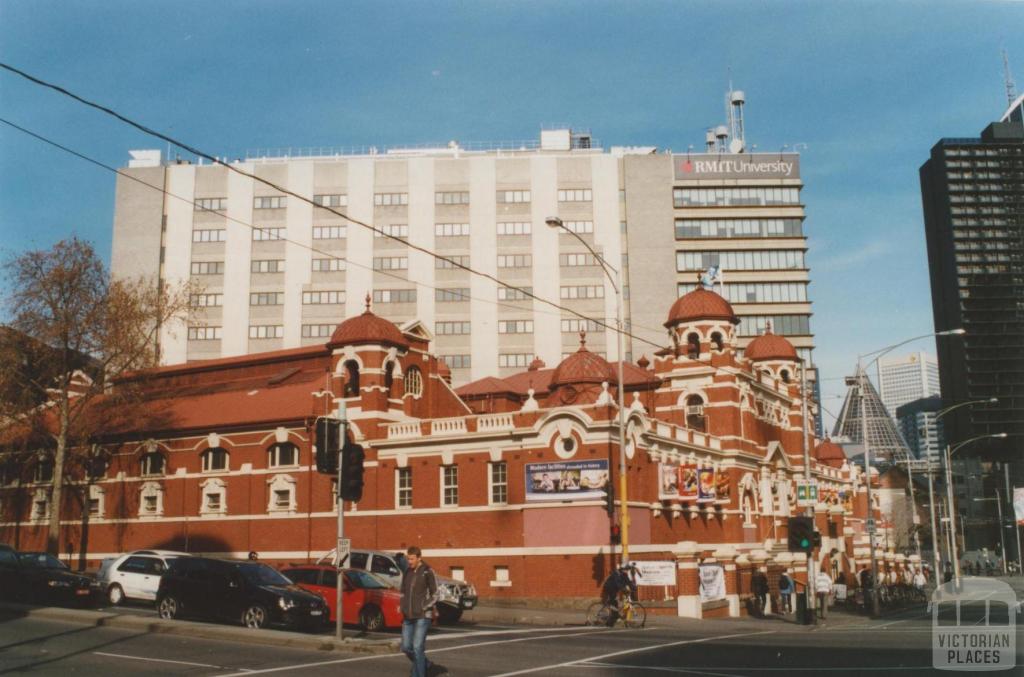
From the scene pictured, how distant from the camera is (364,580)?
86.4 ft

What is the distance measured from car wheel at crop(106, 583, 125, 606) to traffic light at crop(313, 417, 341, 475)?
13185mm

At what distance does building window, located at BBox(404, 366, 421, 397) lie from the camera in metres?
49.6

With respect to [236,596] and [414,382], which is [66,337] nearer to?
[414,382]

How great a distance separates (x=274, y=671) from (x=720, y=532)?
38.7 meters

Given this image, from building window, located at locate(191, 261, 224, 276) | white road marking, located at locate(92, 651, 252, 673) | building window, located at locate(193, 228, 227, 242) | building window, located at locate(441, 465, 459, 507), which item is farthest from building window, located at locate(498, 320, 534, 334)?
white road marking, located at locate(92, 651, 252, 673)

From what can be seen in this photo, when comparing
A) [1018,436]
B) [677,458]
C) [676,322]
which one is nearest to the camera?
[677,458]

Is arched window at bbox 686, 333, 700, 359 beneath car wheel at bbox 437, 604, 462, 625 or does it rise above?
above

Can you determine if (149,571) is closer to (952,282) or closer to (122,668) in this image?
(122,668)

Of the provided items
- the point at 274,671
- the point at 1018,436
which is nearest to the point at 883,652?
the point at 274,671

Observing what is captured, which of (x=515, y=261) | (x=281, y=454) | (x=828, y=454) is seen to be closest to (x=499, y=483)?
(x=281, y=454)

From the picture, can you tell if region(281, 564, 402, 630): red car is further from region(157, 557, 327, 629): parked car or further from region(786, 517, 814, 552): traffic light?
region(786, 517, 814, 552): traffic light

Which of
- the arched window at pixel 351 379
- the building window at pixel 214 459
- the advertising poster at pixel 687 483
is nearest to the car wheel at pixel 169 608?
the arched window at pixel 351 379

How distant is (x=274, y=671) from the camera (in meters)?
16.6

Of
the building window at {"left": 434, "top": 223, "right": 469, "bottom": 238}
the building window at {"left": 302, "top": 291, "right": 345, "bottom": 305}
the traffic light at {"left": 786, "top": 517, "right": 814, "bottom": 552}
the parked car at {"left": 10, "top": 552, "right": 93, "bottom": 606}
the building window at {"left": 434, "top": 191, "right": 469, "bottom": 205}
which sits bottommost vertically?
the parked car at {"left": 10, "top": 552, "right": 93, "bottom": 606}
